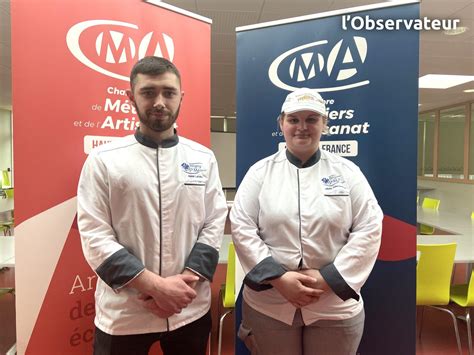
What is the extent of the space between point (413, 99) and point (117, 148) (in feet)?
4.95

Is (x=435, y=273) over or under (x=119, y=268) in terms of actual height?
under

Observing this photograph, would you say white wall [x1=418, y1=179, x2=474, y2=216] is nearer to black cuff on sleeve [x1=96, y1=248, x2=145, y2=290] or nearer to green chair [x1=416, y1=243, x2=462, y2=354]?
green chair [x1=416, y1=243, x2=462, y2=354]

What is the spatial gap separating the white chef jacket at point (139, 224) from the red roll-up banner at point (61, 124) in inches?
19.4

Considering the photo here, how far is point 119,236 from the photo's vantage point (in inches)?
50.3

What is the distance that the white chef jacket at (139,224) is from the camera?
1.23 m

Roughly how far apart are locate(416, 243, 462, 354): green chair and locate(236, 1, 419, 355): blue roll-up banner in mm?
743

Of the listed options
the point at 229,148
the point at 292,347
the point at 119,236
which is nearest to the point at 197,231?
the point at 119,236

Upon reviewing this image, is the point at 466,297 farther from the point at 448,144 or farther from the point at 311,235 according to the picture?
the point at 448,144

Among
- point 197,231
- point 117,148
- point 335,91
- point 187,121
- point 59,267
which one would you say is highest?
point 335,91

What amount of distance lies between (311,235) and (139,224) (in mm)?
651

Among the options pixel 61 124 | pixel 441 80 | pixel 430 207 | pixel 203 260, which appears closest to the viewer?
pixel 203 260

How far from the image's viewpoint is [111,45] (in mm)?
1786

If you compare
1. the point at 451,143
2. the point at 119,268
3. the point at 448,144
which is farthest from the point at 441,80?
the point at 119,268

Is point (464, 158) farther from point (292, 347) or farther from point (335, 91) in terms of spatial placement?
point (292, 347)
